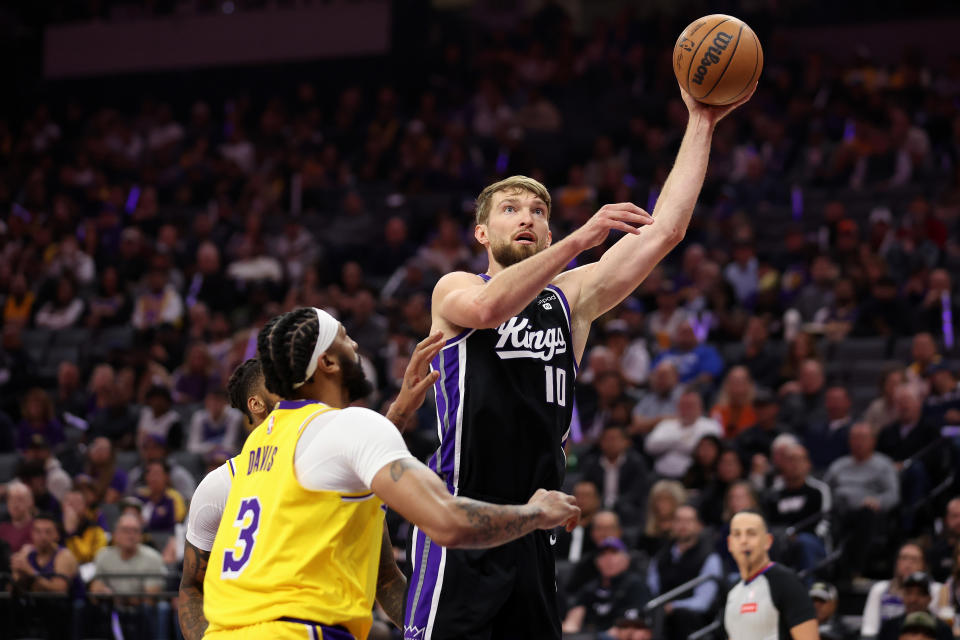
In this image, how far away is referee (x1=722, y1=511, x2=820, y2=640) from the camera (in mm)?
7805

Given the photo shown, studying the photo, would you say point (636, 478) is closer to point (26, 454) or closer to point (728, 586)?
point (728, 586)

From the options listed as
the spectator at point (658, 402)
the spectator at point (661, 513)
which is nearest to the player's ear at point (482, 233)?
the spectator at point (661, 513)

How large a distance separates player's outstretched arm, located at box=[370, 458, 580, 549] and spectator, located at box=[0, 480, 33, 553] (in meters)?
8.92

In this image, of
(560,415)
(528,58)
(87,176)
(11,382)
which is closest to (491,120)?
(528,58)

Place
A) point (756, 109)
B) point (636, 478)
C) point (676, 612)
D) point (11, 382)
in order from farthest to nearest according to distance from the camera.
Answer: point (756, 109) → point (11, 382) → point (636, 478) → point (676, 612)

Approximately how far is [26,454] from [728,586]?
7.61m

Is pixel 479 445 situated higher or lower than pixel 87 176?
lower

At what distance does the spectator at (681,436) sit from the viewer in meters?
12.3

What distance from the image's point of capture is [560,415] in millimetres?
4539

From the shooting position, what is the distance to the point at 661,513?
1122 cm

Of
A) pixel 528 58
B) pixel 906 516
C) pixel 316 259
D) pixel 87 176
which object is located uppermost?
pixel 528 58

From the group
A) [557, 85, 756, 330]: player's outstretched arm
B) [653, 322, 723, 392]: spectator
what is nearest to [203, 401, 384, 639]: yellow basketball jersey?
[557, 85, 756, 330]: player's outstretched arm

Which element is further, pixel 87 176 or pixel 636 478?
pixel 87 176

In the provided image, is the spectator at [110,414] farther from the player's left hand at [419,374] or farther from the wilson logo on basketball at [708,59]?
the wilson logo on basketball at [708,59]
